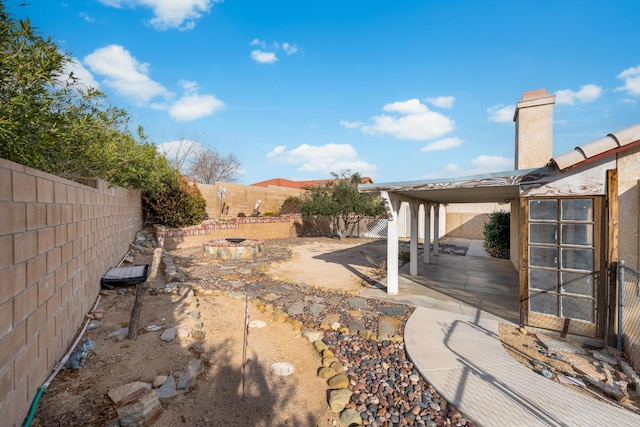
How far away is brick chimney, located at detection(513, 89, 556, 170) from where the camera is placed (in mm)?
6219

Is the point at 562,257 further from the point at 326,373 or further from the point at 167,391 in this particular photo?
the point at 167,391

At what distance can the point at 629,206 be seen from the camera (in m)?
3.53

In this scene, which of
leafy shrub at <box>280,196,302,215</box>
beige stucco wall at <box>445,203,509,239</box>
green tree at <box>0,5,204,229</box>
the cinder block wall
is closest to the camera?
the cinder block wall

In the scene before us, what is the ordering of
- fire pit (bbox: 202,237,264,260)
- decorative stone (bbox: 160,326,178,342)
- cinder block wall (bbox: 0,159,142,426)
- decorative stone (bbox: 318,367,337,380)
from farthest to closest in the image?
1. fire pit (bbox: 202,237,264,260)
2. decorative stone (bbox: 160,326,178,342)
3. decorative stone (bbox: 318,367,337,380)
4. cinder block wall (bbox: 0,159,142,426)

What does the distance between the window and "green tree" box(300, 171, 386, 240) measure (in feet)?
35.7

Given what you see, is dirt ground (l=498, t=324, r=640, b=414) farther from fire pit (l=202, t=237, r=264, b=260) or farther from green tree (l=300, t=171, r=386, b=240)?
green tree (l=300, t=171, r=386, b=240)

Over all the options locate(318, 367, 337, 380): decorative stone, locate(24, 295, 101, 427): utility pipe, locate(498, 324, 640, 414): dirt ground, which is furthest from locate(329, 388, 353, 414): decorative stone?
locate(24, 295, 101, 427): utility pipe

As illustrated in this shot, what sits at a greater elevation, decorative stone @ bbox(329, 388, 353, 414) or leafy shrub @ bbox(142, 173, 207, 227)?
leafy shrub @ bbox(142, 173, 207, 227)

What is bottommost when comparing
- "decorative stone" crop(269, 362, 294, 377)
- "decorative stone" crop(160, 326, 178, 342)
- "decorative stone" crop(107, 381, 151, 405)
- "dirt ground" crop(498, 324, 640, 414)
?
"decorative stone" crop(269, 362, 294, 377)

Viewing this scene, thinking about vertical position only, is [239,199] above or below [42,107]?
below

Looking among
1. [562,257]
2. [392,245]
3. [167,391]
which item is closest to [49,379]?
[167,391]

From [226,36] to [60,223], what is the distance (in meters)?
8.80

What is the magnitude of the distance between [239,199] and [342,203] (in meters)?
6.56

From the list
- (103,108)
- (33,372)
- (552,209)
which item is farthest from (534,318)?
(103,108)
